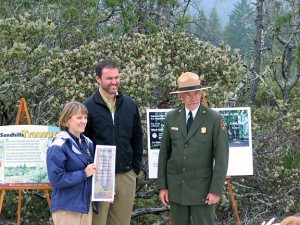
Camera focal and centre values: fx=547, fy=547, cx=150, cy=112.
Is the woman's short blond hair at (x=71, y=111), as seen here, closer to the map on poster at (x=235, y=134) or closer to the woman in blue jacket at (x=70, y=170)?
the woman in blue jacket at (x=70, y=170)

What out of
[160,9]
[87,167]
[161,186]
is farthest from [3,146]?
[160,9]

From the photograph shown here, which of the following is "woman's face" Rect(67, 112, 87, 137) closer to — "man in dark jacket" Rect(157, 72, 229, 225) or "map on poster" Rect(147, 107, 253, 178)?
"man in dark jacket" Rect(157, 72, 229, 225)

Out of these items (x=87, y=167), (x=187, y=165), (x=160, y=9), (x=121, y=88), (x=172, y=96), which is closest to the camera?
(x=87, y=167)

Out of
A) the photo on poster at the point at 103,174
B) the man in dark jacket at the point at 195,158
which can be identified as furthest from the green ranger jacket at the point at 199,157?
the photo on poster at the point at 103,174

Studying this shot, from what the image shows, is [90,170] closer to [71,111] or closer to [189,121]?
[71,111]

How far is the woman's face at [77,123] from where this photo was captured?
4332 mm

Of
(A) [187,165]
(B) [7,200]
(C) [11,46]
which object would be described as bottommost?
(B) [7,200]

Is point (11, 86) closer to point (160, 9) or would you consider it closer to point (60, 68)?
point (60, 68)

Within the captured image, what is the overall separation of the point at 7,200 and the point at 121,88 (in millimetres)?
2097

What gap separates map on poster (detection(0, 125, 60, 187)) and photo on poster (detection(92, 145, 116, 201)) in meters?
0.93

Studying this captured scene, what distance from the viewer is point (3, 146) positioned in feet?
17.1

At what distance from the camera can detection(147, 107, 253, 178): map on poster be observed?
5.65 m

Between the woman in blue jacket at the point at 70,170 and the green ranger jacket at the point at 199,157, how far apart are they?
2.60 ft

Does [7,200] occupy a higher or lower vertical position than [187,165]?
lower
